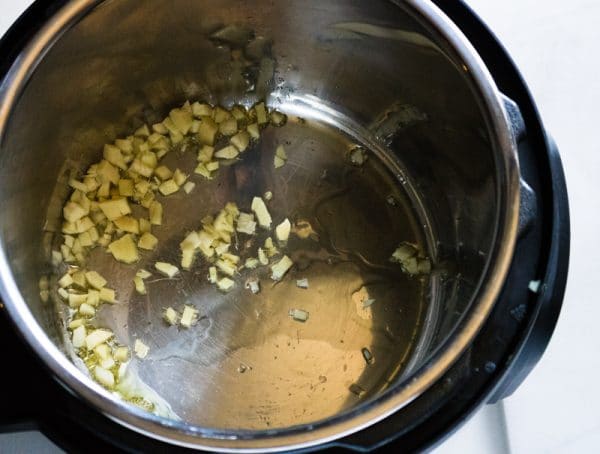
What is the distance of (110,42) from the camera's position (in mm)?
845

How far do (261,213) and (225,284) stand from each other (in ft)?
0.37

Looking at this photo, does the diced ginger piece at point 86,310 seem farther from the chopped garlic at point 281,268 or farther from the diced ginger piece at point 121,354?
the chopped garlic at point 281,268

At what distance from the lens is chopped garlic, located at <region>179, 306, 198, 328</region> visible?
A: 0.89 metres

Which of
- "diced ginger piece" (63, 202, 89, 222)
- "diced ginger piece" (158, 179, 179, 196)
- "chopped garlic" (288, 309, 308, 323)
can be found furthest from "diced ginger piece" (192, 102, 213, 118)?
"chopped garlic" (288, 309, 308, 323)

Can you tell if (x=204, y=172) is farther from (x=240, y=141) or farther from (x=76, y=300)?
(x=76, y=300)

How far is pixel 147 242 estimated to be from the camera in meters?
0.93

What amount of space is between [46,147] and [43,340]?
0.32 m

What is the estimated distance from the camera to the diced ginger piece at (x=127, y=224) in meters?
0.94

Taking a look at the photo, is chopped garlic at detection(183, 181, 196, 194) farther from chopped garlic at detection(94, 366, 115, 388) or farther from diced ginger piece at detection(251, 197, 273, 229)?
chopped garlic at detection(94, 366, 115, 388)

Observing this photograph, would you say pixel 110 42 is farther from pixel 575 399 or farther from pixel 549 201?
pixel 575 399

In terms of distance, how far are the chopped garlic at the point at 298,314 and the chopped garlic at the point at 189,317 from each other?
0.40 ft

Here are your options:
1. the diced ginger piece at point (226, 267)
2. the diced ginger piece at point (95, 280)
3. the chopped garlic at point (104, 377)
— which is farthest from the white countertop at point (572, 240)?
the diced ginger piece at point (226, 267)

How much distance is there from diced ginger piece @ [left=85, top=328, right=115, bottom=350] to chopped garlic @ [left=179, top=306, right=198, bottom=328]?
0.09m

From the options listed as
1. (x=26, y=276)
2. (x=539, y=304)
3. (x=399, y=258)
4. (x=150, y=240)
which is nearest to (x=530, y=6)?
(x=399, y=258)
